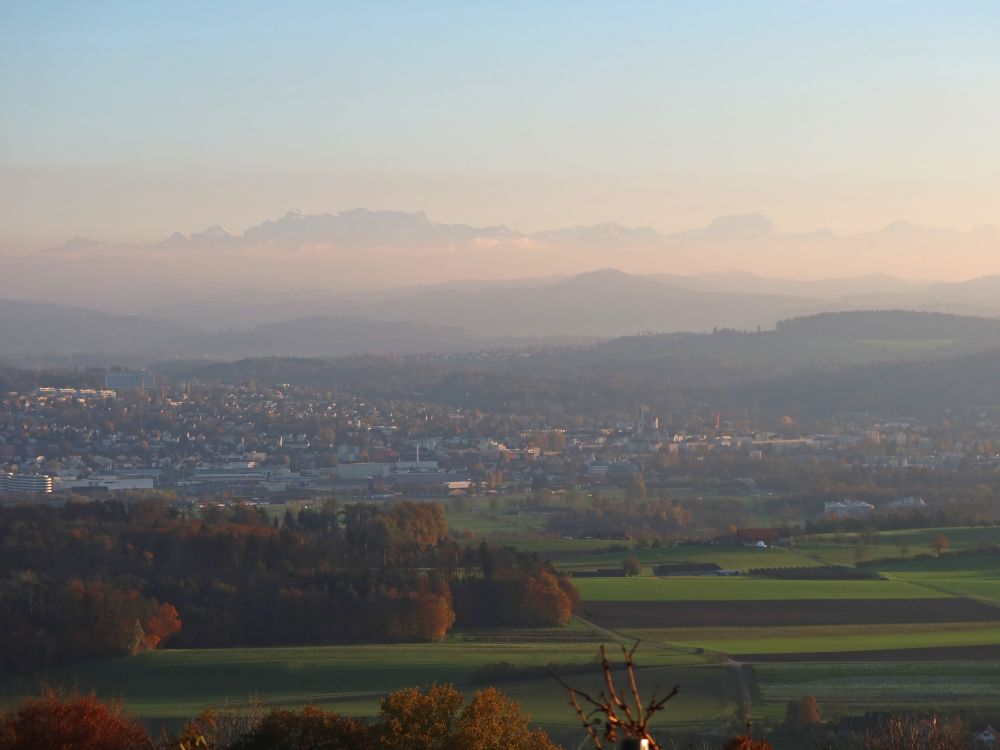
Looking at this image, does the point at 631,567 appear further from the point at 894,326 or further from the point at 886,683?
the point at 894,326

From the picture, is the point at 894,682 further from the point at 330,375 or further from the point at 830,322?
the point at 830,322

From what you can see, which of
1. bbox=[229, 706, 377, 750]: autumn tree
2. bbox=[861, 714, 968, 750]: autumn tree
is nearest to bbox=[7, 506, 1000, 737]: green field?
bbox=[861, 714, 968, 750]: autumn tree

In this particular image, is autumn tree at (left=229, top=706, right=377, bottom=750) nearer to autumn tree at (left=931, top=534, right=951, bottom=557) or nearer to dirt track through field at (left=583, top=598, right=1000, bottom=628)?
dirt track through field at (left=583, top=598, right=1000, bottom=628)

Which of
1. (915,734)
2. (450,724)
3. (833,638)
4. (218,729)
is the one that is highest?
(450,724)

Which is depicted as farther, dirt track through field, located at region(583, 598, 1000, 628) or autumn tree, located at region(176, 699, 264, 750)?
dirt track through field, located at region(583, 598, 1000, 628)

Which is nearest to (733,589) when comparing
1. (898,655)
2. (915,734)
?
(898,655)
